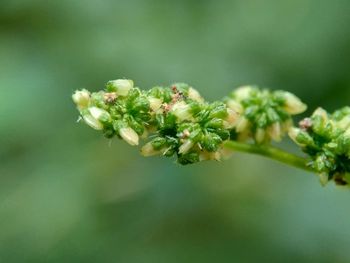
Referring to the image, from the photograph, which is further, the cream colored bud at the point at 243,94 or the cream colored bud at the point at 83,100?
the cream colored bud at the point at 243,94

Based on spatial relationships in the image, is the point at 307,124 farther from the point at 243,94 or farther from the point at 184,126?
the point at 184,126

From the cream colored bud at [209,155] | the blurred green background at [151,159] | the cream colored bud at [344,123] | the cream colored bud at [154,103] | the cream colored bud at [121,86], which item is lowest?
the cream colored bud at [209,155]

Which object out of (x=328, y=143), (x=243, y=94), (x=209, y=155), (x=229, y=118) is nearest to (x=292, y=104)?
(x=243, y=94)

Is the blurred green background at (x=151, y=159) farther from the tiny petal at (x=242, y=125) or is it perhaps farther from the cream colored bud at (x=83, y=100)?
the cream colored bud at (x=83, y=100)

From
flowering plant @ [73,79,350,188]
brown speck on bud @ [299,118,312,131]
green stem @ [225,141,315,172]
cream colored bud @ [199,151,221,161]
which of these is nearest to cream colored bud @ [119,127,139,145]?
flowering plant @ [73,79,350,188]

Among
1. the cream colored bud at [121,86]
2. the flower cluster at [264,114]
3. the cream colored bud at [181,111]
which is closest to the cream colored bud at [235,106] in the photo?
the flower cluster at [264,114]

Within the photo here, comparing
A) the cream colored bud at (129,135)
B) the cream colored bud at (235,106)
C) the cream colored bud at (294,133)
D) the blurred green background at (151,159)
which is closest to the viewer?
the cream colored bud at (129,135)

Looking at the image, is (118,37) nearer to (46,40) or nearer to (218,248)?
(46,40)

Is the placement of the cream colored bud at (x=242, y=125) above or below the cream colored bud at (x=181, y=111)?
above
